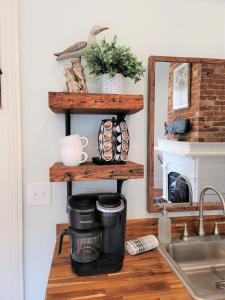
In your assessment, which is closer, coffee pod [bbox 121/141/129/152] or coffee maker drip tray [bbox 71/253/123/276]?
coffee maker drip tray [bbox 71/253/123/276]

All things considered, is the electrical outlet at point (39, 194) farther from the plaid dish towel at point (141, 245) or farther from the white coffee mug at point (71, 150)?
the plaid dish towel at point (141, 245)

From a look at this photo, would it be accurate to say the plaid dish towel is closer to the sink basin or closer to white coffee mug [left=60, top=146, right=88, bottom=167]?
the sink basin

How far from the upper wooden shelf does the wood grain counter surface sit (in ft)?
2.19

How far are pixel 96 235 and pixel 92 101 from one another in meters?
0.55

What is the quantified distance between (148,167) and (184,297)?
64cm

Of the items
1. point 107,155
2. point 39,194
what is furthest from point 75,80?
point 39,194

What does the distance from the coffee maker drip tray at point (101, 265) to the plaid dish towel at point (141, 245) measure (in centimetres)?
12

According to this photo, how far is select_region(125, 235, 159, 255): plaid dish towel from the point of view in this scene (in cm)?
109

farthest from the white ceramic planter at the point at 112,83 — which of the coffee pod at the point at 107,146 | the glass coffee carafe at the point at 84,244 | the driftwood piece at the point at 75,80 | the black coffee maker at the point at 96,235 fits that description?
the glass coffee carafe at the point at 84,244

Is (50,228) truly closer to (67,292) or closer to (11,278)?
(11,278)

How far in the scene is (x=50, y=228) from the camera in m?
1.26

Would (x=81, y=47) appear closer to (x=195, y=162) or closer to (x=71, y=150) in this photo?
(x=71, y=150)

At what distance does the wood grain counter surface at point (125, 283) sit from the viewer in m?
0.81

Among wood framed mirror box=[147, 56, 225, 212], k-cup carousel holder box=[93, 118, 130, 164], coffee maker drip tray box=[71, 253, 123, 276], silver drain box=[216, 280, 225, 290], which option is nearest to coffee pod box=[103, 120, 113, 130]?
k-cup carousel holder box=[93, 118, 130, 164]
